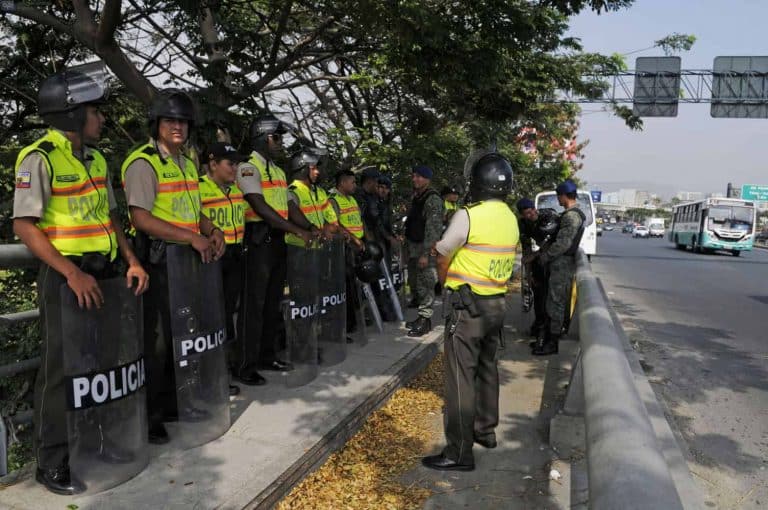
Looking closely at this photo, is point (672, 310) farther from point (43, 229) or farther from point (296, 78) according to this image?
point (43, 229)

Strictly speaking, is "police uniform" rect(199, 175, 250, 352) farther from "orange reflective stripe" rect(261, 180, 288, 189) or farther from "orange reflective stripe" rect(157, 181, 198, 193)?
"orange reflective stripe" rect(157, 181, 198, 193)

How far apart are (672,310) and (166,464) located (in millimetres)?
8810

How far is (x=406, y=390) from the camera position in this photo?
5043mm

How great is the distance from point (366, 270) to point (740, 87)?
24607 millimetres

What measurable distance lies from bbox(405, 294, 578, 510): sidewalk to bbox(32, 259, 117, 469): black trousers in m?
1.91

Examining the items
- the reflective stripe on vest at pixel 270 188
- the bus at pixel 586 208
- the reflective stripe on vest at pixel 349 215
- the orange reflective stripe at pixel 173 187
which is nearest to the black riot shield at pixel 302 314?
the reflective stripe on vest at pixel 270 188

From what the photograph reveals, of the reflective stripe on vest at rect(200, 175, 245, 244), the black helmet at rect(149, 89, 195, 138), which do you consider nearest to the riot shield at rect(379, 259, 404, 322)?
the reflective stripe on vest at rect(200, 175, 245, 244)

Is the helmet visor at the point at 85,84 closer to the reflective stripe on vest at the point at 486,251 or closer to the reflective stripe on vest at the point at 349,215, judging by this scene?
the reflective stripe on vest at the point at 486,251

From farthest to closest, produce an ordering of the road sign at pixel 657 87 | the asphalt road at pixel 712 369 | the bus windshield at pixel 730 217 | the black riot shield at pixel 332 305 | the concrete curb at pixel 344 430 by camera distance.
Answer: the bus windshield at pixel 730 217
the road sign at pixel 657 87
the black riot shield at pixel 332 305
the asphalt road at pixel 712 369
the concrete curb at pixel 344 430

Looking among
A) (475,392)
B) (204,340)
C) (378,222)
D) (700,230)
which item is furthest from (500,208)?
(700,230)

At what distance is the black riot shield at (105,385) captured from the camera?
2.69 m

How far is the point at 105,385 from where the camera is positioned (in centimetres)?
279

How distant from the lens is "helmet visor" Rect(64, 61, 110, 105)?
2.74 metres

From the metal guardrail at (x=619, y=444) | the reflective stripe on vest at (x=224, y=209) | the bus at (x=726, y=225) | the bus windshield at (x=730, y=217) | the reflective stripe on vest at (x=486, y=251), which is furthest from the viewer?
the bus windshield at (x=730, y=217)
